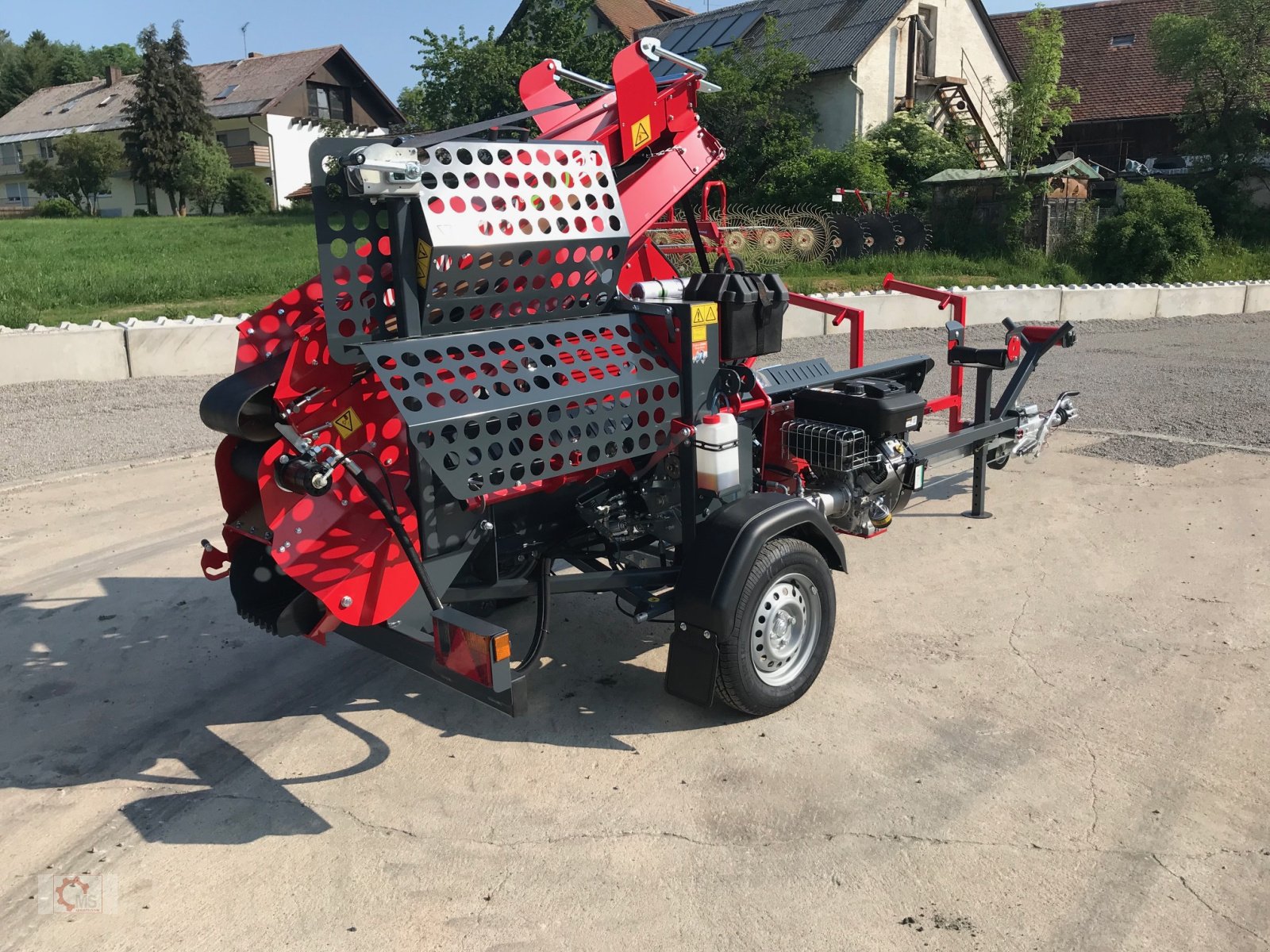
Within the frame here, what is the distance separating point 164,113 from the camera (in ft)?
171

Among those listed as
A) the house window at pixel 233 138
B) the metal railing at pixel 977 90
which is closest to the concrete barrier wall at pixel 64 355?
the metal railing at pixel 977 90

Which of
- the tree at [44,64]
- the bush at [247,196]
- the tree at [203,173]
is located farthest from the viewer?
the tree at [44,64]

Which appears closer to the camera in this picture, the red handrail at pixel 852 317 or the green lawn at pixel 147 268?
the red handrail at pixel 852 317

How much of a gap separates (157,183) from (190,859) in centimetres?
5693

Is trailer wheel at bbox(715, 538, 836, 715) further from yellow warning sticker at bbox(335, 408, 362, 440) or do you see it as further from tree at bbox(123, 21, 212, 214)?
tree at bbox(123, 21, 212, 214)

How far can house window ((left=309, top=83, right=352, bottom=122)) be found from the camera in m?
57.5

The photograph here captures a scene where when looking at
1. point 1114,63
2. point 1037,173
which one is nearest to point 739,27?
point 1114,63

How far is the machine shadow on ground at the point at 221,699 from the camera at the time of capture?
385cm

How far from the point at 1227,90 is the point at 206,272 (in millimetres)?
23969

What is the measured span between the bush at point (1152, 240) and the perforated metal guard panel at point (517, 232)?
1897 cm

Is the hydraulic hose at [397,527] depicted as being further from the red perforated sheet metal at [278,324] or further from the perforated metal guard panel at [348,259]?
the red perforated sheet metal at [278,324]

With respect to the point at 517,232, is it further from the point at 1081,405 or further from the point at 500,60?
the point at 500,60

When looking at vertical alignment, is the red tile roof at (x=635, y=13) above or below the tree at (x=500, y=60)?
above

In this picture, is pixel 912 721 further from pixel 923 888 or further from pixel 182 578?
pixel 182 578
